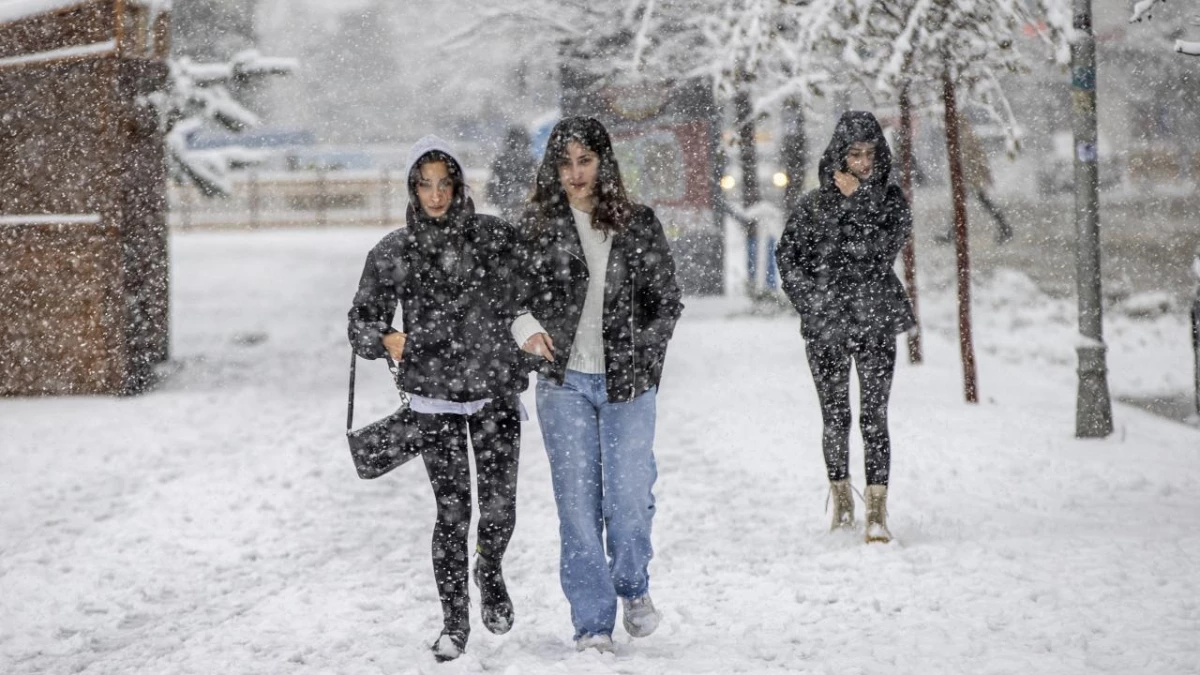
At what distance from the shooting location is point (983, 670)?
475cm

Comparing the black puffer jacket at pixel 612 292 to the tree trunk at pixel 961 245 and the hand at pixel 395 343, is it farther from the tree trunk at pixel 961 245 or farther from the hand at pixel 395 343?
the tree trunk at pixel 961 245

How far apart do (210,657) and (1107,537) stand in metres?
4.11

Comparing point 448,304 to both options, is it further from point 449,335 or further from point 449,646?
point 449,646

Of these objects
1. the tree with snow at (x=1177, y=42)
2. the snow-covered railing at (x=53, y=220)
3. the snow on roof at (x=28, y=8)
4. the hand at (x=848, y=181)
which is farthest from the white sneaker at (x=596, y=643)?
the snow on roof at (x=28, y=8)

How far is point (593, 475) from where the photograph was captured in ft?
16.6

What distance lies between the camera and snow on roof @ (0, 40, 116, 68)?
12.2 m

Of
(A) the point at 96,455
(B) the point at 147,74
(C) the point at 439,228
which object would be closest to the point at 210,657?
(C) the point at 439,228

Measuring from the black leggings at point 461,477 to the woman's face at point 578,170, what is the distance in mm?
785

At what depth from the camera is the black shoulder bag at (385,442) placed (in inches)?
197

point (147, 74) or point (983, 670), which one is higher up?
point (147, 74)

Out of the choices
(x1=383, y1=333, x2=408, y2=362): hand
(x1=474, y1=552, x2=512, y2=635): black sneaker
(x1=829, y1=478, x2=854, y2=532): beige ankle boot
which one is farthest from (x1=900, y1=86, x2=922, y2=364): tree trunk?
(x1=383, y1=333, x2=408, y2=362): hand

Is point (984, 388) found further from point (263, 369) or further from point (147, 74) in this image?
point (147, 74)

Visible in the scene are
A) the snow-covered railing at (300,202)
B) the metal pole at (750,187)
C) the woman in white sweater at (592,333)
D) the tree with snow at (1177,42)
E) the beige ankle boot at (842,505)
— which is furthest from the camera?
the snow-covered railing at (300,202)

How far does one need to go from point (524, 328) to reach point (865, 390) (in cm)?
227
